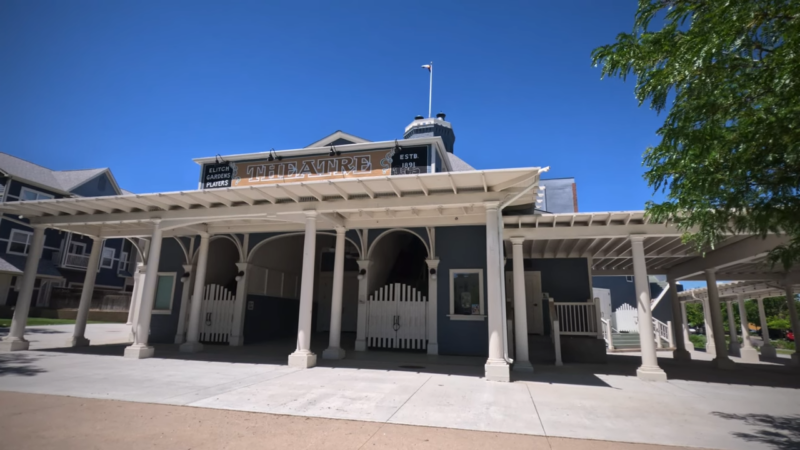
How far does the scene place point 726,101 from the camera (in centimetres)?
379

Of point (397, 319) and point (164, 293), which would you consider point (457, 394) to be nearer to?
point (397, 319)

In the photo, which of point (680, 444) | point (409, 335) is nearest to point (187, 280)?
point (409, 335)

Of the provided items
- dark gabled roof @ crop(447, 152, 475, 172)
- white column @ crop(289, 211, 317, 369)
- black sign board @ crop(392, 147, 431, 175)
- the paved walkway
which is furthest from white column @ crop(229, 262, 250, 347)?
dark gabled roof @ crop(447, 152, 475, 172)

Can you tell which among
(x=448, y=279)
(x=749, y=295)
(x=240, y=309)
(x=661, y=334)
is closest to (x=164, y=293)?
(x=240, y=309)

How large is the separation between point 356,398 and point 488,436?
2266mm

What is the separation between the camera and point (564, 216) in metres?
9.23

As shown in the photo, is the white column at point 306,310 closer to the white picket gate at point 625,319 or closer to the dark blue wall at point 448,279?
the dark blue wall at point 448,279

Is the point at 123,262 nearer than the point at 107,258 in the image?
No

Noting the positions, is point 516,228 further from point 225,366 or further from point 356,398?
point 225,366

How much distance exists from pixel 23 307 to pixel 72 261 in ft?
65.7

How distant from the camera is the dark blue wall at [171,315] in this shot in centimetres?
1362

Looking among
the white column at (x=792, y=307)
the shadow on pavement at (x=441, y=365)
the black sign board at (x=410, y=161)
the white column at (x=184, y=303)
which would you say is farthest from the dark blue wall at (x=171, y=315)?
the white column at (x=792, y=307)

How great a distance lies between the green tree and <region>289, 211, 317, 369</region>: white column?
Result: 6761mm

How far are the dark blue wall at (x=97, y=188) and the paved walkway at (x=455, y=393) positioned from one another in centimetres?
2198
